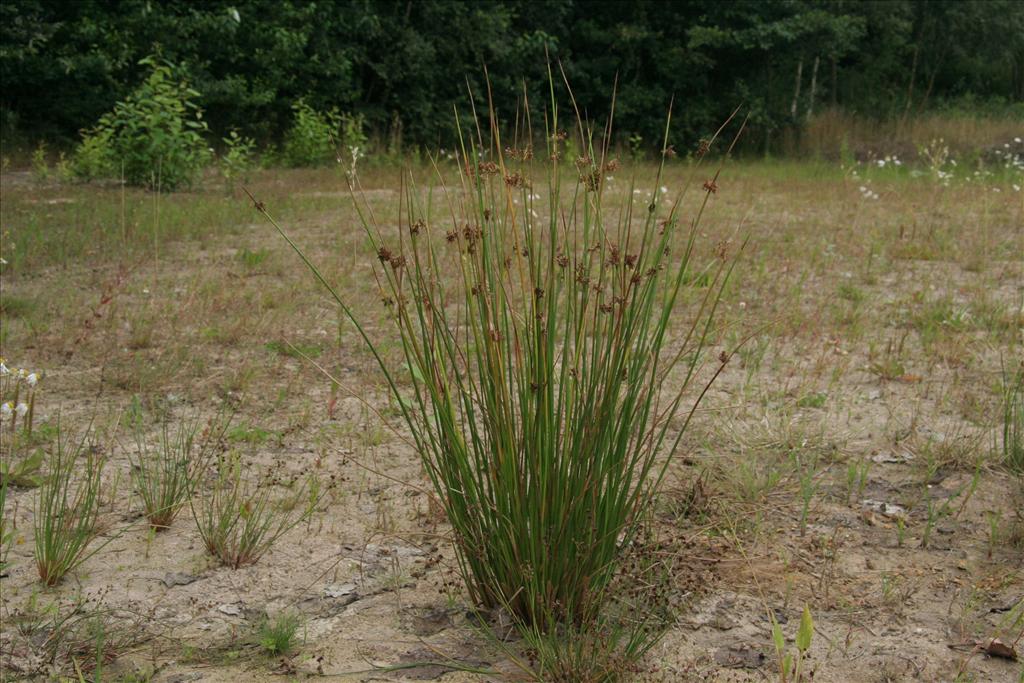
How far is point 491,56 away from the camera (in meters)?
15.0

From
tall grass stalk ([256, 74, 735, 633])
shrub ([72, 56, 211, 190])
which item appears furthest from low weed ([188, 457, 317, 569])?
shrub ([72, 56, 211, 190])

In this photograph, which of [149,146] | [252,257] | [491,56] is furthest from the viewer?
[491,56]

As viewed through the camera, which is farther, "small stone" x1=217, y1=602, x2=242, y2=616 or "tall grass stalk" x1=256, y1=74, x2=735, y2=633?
"small stone" x1=217, y1=602, x2=242, y2=616

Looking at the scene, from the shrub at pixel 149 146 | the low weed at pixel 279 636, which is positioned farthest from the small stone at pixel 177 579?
the shrub at pixel 149 146

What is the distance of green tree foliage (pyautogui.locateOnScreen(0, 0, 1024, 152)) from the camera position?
40.7 ft

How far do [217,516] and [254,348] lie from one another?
68.4 inches

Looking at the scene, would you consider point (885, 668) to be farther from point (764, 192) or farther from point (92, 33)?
point (92, 33)

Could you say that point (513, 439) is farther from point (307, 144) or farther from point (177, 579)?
point (307, 144)

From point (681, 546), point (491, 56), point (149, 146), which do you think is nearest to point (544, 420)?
point (681, 546)

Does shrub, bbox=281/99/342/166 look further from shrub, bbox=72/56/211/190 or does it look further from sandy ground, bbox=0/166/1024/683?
sandy ground, bbox=0/166/1024/683

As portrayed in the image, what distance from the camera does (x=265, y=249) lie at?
6.66 meters

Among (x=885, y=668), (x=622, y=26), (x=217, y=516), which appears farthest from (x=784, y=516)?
(x=622, y=26)

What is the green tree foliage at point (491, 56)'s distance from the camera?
12406 millimetres

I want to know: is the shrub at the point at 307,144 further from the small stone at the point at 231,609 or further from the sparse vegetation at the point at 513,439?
the small stone at the point at 231,609
